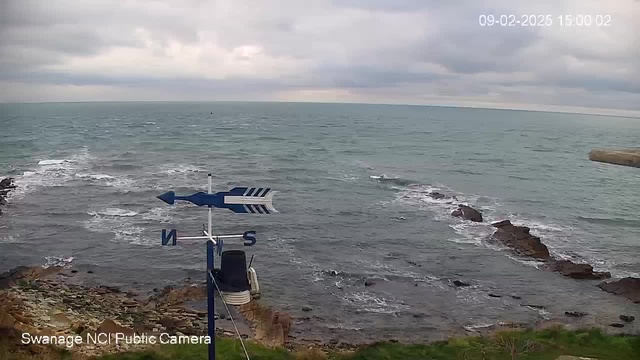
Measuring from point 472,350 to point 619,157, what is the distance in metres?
5.93

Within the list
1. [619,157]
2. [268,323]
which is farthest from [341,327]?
[619,157]

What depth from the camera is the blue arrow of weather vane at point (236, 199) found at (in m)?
4.41

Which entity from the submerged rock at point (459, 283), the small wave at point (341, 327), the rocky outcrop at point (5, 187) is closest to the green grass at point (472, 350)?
the small wave at point (341, 327)

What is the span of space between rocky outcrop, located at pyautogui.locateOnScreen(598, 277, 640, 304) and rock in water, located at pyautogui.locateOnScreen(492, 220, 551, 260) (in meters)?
2.86

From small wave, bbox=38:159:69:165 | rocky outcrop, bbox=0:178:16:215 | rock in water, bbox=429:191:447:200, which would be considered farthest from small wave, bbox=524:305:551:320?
small wave, bbox=38:159:69:165

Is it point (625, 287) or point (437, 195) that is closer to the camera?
point (625, 287)

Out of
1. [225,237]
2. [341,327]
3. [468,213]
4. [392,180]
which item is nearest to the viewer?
[225,237]

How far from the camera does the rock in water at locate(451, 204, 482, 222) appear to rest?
26.1 meters

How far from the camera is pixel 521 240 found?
2216 cm

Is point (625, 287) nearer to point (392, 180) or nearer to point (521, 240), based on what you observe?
point (521, 240)

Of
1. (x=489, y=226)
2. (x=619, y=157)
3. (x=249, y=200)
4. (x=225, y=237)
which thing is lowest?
(x=489, y=226)

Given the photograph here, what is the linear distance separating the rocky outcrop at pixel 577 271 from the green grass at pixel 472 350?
8.04m

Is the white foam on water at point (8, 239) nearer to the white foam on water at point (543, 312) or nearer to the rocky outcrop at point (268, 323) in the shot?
the rocky outcrop at point (268, 323)

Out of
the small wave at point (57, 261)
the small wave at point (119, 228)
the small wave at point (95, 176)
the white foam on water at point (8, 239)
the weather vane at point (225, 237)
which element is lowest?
the small wave at point (57, 261)
